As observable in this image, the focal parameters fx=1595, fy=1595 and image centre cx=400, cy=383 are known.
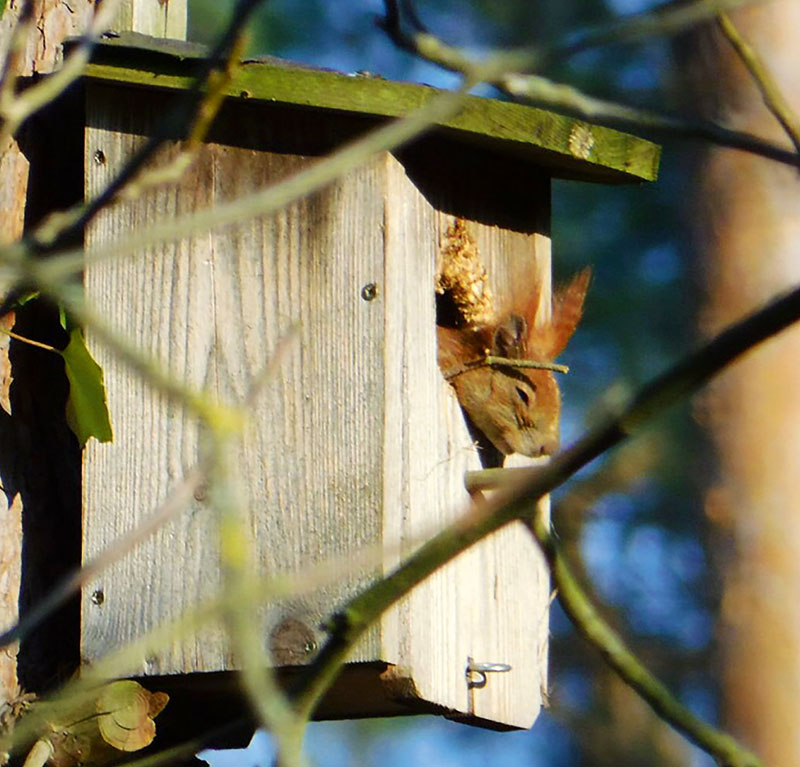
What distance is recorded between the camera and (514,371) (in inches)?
117

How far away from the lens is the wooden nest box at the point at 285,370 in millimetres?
2297

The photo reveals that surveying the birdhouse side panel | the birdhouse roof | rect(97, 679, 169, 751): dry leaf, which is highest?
the birdhouse roof

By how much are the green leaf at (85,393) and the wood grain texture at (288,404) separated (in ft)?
0.28

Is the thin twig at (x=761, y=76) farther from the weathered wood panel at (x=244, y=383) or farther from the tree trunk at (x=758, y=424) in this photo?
the tree trunk at (x=758, y=424)

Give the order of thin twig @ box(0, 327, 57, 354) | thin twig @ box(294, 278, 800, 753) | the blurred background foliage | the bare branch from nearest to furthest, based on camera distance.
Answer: thin twig @ box(294, 278, 800, 753) → the bare branch → thin twig @ box(0, 327, 57, 354) → the blurred background foliage

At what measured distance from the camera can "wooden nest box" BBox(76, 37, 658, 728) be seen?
230cm

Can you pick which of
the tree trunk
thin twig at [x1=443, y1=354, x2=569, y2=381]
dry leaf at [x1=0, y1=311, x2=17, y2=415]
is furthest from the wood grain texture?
the tree trunk

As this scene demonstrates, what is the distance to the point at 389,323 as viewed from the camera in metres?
2.36

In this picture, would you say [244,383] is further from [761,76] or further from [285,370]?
[761,76]

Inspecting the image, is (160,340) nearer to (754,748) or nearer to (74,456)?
(74,456)

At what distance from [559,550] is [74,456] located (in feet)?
4.84

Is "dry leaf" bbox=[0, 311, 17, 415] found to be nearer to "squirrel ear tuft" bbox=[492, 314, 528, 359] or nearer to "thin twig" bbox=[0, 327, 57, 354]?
"thin twig" bbox=[0, 327, 57, 354]

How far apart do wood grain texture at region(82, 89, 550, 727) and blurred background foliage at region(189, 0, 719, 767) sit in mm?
4246

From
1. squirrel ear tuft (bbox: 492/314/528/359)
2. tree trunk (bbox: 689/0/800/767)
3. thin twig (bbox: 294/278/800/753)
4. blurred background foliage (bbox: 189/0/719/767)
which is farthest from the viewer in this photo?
blurred background foliage (bbox: 189/0/719/767)
